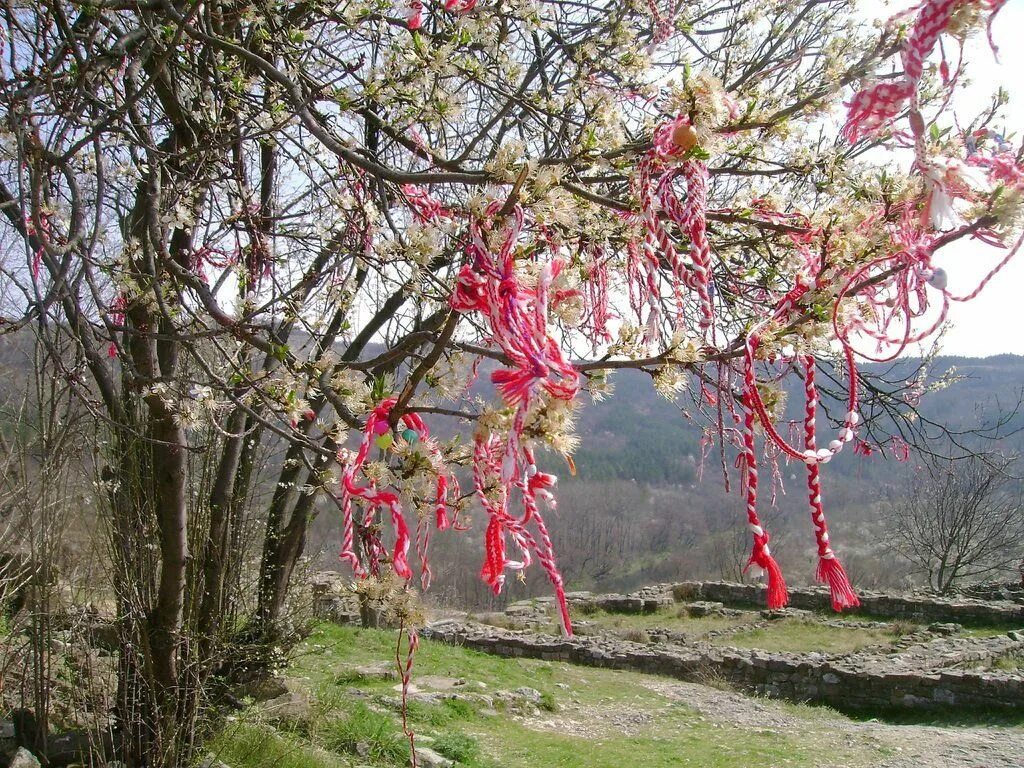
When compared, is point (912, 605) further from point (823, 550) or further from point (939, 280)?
point (939, 280)

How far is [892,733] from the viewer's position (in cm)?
746

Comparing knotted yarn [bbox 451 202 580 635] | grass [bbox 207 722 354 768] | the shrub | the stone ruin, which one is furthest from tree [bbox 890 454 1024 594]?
knotted yarn [bbox 451 202 580 635]

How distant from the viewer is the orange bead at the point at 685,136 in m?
1.42

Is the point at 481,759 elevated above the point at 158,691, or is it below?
below

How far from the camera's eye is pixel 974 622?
520 inches

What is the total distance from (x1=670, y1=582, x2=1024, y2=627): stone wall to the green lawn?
6.07 metres

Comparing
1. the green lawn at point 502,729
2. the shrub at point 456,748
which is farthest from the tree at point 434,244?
→ the shrub at point 456,748

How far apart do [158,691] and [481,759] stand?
2.71 metres

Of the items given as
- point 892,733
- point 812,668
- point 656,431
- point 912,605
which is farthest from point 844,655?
point 656,431

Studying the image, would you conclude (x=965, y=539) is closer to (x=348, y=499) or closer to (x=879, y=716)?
(x=879, y=716)

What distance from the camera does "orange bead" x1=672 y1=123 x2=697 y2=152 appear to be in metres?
1.42

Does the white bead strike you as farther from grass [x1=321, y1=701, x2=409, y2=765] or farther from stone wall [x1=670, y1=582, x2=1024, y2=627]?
stone wall [x1=670, y1=582, x2=1024, y2=627]

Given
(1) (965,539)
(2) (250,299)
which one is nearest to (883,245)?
(2) (250,299)

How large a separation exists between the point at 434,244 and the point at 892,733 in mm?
7848
